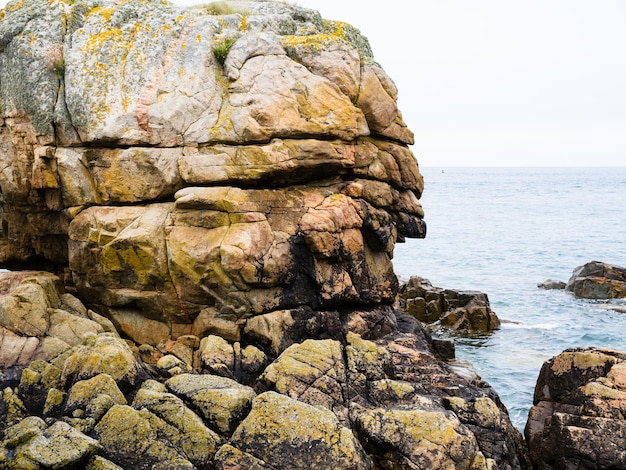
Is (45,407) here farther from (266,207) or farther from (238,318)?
(266,207)

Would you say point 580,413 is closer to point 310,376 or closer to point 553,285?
point 310,376

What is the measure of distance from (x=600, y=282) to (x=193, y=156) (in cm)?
3899

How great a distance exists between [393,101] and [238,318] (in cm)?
940

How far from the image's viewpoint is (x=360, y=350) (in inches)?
691

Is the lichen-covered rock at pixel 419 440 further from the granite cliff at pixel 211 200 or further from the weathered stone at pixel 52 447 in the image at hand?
the weathered stone at pixel 52 447

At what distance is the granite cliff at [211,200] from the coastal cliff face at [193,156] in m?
0.06

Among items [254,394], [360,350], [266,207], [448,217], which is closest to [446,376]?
[360,350]

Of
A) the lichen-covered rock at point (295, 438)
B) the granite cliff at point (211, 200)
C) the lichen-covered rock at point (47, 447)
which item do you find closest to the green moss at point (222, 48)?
the granite cliff at point (211, 200)

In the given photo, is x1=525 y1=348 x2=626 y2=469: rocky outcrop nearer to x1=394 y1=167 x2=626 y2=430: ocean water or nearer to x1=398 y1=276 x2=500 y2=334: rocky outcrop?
x1=394 y1=167 x2=626 y2=430: ocean water

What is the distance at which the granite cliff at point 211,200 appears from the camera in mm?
17312

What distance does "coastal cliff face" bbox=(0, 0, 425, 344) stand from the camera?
744 inches

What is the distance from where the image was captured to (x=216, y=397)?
47.3 feet

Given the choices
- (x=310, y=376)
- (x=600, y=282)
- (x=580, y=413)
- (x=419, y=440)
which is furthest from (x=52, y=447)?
(x=600, y=282)

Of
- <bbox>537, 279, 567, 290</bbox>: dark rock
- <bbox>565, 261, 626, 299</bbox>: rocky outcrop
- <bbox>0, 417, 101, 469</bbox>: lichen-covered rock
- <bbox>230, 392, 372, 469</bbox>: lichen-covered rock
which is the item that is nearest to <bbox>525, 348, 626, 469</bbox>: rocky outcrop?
<bbox>230, 392, 372, 469</bbox>: lichen-covered rock
